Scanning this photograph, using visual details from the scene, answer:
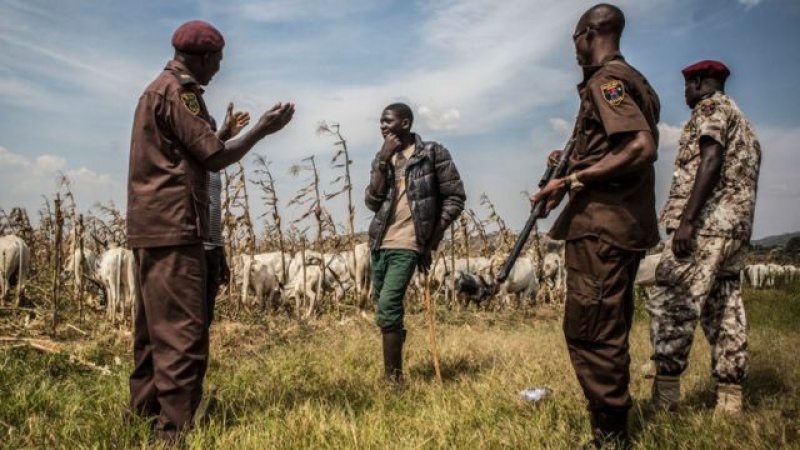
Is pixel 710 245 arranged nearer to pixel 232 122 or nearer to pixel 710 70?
pixel 710 70

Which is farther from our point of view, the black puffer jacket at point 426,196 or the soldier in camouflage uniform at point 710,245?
the black puffer jacket at point 426,196

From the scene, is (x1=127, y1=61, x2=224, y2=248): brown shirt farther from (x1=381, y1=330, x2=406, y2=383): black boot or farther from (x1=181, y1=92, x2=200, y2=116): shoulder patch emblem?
(x1=381, y1=330, x2=406, y2=383): black boot

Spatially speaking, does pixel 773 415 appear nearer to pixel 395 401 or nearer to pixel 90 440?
pixel 395 401

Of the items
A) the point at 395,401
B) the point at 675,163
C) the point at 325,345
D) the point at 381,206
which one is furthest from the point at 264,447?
the point at 325,345

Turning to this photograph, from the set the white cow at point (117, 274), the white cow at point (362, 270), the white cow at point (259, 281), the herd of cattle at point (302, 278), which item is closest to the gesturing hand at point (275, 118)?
the herd of cattle at point (302, 278)

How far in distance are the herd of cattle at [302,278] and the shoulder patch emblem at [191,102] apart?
4.56m

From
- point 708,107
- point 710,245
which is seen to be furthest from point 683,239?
point 708,107

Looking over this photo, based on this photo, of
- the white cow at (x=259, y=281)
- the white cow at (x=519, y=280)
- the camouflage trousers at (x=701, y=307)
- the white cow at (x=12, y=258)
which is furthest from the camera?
the white cow at (x=519, y=280)

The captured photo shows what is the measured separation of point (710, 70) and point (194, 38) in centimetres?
347

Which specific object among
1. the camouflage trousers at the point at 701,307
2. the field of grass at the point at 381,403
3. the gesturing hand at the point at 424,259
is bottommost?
the field of grass at the point at 381,403

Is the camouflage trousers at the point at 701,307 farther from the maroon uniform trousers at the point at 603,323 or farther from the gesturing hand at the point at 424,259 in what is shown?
the gesturing hand at the point at 424,259

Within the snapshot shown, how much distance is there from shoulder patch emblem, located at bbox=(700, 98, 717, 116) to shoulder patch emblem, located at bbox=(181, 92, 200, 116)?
3.33 meters

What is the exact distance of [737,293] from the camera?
4.30 meters

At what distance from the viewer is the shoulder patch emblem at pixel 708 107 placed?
4203 mm
